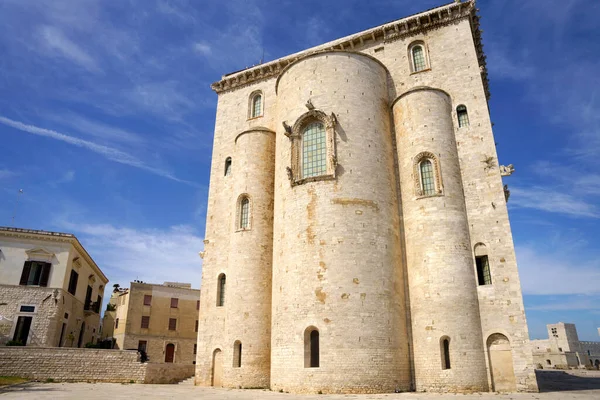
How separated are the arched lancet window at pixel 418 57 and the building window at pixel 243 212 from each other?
38.0 ft

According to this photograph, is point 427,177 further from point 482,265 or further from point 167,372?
point 167,372

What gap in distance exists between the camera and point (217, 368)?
21.8 meters

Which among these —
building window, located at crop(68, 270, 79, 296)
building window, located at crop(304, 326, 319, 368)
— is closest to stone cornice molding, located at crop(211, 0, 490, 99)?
building window, located at crop(304, 326, 319, 368)

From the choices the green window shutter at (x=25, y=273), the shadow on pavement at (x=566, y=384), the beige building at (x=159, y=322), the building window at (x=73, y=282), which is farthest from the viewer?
the beige building at (x=159, y=322)

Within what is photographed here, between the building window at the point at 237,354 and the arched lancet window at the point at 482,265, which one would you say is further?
the building window at the point at 237,354

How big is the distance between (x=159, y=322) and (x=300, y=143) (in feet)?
88.8

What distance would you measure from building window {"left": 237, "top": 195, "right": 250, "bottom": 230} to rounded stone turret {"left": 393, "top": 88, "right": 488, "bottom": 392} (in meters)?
8.41

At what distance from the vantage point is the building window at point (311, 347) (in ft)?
56.1

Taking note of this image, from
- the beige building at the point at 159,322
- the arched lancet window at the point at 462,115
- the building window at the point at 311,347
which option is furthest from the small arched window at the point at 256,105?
the beige building at the point at 159,322

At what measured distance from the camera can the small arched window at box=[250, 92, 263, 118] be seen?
2696cm

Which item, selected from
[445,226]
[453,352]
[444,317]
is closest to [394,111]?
[445,226]

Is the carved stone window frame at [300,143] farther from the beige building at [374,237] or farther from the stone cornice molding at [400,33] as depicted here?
the stone cornice molding at [400,33]

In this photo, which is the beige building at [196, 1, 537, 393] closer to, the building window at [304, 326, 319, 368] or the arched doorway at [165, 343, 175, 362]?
the building window at [304, 326, 319, 368]

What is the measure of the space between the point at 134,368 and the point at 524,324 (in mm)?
Answer: 19241
